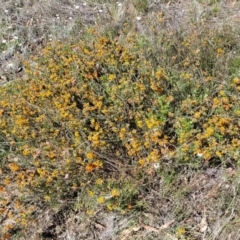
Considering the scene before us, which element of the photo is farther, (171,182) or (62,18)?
(62,18)

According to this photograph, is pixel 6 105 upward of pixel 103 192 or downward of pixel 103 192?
upward

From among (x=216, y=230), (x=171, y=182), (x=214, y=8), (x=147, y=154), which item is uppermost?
(x=214, y=8)

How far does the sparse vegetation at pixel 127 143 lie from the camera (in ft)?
10.2

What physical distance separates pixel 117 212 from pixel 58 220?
0.50 metres

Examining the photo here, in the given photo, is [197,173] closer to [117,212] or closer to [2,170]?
[117,212]

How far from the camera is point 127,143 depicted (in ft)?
10.8

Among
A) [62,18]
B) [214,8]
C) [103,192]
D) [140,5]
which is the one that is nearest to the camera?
[103,192]

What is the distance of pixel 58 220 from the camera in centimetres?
333

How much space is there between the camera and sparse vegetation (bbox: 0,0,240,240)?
10.2ft

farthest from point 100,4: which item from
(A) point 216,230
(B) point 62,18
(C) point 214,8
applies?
(A) point 216,230

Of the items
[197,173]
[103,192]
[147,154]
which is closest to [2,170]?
[103,192]

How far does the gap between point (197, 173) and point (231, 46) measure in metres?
1.60

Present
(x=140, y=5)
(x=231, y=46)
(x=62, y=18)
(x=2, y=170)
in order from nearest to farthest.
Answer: (x=2, y=170)
(x=231, y=46)
(x=140, y=5)
(x=62, y=18)

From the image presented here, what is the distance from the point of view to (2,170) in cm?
373
